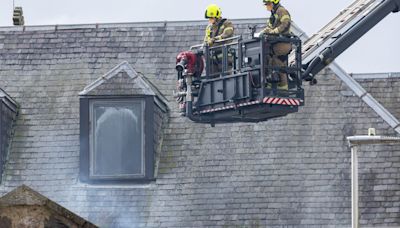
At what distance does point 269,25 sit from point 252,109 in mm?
1837

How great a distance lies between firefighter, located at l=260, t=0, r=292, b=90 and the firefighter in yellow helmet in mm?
1521

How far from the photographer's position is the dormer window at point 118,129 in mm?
54750

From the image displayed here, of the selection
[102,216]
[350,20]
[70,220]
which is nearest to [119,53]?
[102,216]

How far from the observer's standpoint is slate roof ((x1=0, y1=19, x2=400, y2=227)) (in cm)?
5338

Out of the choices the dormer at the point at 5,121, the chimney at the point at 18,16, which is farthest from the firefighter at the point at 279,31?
the chimney at the point at 18,16

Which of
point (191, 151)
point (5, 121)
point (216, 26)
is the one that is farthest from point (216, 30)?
point (5, 121)

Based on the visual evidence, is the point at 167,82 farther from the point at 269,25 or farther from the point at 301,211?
the point at 269,25

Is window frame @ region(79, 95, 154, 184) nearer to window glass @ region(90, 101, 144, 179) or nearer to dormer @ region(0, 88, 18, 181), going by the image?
window glass @ region(90, 101, 144, 179)

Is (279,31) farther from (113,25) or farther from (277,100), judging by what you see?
(113,25)

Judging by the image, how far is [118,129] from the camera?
180 feet

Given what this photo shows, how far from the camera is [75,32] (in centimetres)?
5800

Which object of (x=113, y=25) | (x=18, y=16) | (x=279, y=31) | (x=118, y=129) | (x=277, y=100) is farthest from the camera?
(x=18, y=16)

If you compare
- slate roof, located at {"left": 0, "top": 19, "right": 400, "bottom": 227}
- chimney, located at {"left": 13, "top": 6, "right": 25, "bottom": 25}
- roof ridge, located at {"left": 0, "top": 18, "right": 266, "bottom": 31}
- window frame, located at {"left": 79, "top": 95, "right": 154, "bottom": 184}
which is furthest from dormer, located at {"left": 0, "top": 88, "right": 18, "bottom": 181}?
chimney, located at {"left": 13, "top": 6, "right": 25, "bottom": 25}

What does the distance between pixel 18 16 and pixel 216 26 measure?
14.5m
